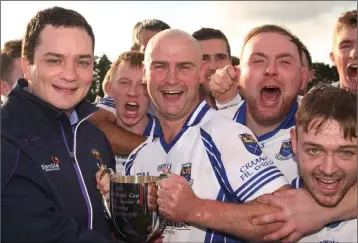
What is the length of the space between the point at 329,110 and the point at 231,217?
0.91 m

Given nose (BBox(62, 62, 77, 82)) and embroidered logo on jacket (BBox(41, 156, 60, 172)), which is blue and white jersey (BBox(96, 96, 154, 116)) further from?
embroidered logo on jacket (BBox(41, 156, 60, 172))

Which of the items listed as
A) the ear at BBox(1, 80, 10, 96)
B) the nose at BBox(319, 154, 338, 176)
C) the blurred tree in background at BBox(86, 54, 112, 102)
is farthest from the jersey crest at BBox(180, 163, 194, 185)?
the blurred tree in background at BBox(86, 54, 112, 102)

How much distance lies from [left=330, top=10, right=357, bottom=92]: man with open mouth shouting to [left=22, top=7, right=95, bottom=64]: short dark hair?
3169 millimetres

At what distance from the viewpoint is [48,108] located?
278 centimetres

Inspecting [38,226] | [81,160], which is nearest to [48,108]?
[81,160]

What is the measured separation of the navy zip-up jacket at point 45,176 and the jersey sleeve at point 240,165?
776 mm

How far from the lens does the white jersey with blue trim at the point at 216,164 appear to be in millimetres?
2988

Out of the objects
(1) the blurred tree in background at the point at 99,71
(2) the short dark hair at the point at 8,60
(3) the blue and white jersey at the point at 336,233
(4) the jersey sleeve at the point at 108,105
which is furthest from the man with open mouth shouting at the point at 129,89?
(1) the blurred tree in background at the point at 99,71

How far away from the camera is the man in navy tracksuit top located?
8.09 feet

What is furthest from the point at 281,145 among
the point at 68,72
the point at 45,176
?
the point at 45,176

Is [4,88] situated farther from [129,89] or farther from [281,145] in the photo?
[281,145]

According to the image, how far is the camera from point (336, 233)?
3131 millimetres

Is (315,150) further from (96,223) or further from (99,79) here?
(99,79)

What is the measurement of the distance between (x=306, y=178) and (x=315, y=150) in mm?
186
